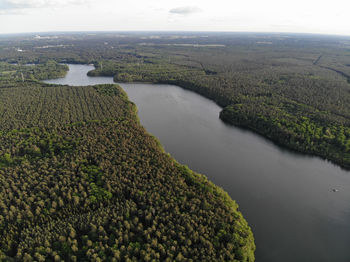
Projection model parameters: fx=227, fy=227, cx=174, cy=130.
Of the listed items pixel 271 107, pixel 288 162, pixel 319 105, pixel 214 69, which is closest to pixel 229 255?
pixel 288 162

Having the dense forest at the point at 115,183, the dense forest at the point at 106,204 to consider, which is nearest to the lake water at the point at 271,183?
the dense forest at the point at 115,183

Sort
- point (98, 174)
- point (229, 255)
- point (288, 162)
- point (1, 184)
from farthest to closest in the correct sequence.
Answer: point (288, 162) < point (98, 174) < point (1, 184) < point (229, 255)

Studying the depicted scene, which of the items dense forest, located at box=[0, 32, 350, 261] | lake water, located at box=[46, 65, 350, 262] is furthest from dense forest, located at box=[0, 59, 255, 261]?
lake water, located at box=[46, 65, 350, 262]

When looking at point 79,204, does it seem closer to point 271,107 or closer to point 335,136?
point 335,136

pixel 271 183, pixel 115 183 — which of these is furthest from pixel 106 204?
pixel 271 183

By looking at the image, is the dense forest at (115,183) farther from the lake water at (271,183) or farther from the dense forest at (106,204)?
the lake water at (271,183)

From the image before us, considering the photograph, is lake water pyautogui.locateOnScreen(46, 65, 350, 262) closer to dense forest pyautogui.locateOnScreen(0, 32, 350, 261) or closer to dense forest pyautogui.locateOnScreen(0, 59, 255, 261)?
dense forest pyautogui.locateOnScreen(0, 32, 350, 261)
